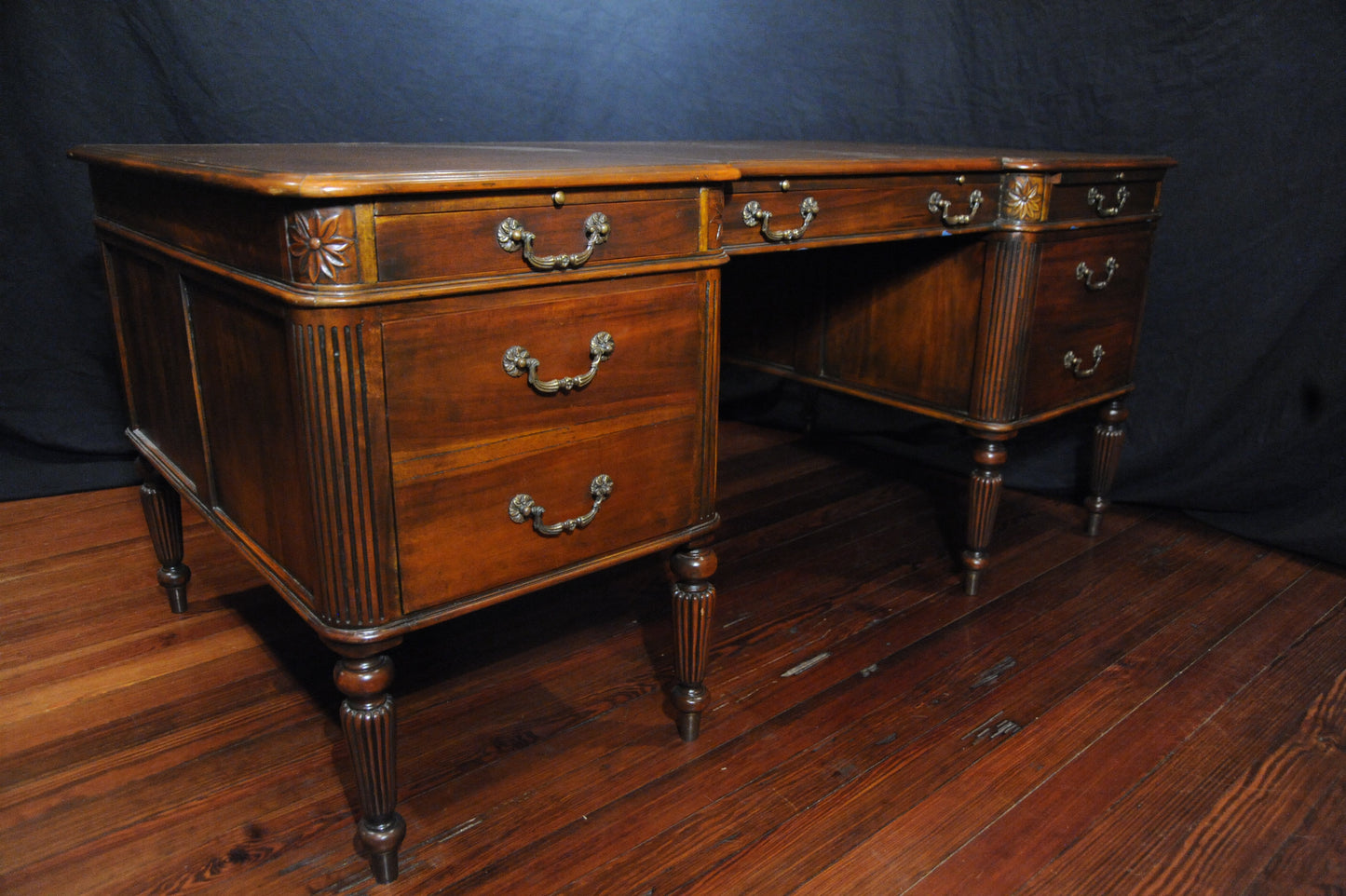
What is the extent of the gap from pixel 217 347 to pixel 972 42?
2.23m

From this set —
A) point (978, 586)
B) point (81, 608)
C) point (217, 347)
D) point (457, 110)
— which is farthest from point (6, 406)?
point (978, 586)

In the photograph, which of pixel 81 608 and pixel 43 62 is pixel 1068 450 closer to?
pixel 81 608

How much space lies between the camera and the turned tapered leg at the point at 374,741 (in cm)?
125

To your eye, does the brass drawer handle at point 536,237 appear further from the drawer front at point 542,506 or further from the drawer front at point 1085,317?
the drawer front at point 1085,317

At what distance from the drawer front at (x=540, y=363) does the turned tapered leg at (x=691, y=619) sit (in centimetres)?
26

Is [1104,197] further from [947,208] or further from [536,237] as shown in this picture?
[536,237]

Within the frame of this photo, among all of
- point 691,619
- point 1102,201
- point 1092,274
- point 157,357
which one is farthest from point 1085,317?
point 157,357

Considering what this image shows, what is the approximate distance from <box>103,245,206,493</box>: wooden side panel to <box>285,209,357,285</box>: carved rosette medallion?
494mm

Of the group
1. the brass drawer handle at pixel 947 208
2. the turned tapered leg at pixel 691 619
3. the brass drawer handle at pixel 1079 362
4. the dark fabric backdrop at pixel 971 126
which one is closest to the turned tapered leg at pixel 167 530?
the dark fabric backdrop at pixel 971 126

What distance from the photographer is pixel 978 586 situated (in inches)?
86.8

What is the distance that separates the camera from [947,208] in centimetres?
189

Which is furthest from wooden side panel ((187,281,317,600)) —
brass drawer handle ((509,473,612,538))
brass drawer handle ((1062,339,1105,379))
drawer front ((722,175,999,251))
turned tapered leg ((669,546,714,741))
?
brass drawer handle ((1062,339,1105,379))

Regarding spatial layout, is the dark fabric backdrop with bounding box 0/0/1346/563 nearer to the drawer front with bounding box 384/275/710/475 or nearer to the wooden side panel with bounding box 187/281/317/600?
the wooden side panel with bounding box 187/281/317/600

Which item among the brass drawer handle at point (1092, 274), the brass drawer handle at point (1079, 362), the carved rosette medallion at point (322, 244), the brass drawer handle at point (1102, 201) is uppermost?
the carved rosette medallion at point (322, 244)
